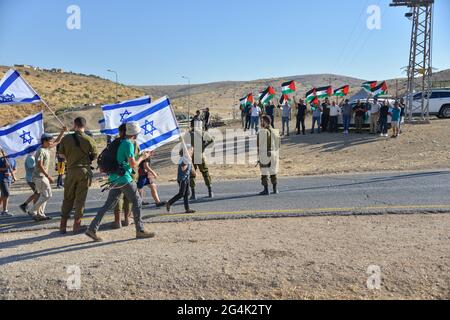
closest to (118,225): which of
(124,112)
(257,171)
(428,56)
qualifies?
(124,112)

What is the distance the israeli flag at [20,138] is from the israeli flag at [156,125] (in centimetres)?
256

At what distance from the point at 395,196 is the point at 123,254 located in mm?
6121

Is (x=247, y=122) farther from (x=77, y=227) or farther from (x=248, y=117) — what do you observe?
(x=77, y=227)

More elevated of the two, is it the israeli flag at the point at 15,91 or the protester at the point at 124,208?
the israeli flag at the point at 15,91

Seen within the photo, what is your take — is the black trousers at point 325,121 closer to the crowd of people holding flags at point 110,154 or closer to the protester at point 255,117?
the protester at point 255,117

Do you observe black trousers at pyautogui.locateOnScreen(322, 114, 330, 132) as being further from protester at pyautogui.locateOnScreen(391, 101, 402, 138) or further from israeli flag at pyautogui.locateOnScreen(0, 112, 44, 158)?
israeli flag at pyautogui.locateOnScreen(0, 112, 44, 158)

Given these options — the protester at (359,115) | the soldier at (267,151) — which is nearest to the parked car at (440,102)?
the protester at (359,115)

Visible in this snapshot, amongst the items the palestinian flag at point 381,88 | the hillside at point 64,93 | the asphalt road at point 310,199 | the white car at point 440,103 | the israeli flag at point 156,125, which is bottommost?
the asphalt road at point 310,199

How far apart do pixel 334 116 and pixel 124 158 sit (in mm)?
18148

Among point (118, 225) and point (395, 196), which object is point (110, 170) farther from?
point (395, 196)

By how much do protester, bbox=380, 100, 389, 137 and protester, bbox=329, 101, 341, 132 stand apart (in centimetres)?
296

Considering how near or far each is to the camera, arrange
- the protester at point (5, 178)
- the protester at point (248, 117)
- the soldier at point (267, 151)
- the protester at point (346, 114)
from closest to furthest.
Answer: the protester at point (5, 178) → the soldier at point (267, 151) → the protester at point (346, 114) → the protester at point (248, 117)

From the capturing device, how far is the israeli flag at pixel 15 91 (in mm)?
8477

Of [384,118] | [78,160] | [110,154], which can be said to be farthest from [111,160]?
[384,118]
